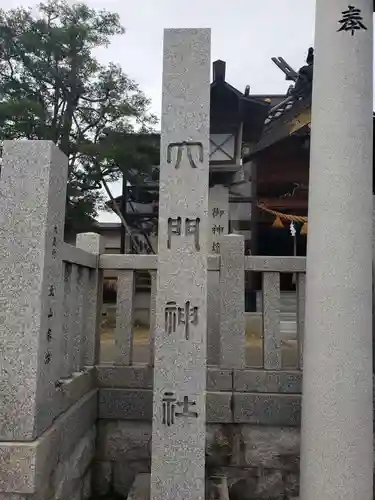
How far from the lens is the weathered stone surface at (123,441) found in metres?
3.42

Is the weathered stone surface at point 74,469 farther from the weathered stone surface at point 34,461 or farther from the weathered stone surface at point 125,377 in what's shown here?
the weathered stone surface at point 125,377

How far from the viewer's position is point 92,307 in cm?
352

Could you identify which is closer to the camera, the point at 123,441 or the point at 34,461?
the point at 34,461

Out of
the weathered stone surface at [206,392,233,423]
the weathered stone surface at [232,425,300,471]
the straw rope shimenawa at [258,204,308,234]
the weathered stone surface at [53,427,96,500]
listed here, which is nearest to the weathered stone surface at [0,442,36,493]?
the weathered stone surface at [53,427,96,500]

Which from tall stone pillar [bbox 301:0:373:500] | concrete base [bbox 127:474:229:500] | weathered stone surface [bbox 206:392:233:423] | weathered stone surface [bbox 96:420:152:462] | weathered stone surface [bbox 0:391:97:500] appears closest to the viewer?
weathered stone surface [bbox 0:391:97:500]

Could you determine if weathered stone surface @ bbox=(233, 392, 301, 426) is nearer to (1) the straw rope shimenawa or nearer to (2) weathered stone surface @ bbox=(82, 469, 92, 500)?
(2) weathered stone surface @ bbox=(82, 469, 92, 500)

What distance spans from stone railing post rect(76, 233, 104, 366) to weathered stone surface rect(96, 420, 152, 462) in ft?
1.99

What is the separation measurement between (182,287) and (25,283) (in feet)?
3.01

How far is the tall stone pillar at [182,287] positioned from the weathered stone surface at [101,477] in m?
1.17

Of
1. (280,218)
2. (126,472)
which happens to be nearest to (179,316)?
(126,472)

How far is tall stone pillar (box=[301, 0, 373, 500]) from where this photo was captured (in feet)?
7.94

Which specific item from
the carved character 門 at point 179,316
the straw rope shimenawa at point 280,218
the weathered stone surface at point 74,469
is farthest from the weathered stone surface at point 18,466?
the straw rope shimenawa at point 280,218

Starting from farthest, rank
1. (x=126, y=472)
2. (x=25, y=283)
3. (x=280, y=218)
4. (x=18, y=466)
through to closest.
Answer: (x=280, y=218) < (x=126, y=472) < (x=25, y=283) < (x=18, y=466)

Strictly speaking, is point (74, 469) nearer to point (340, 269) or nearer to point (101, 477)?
point (101, 477)
